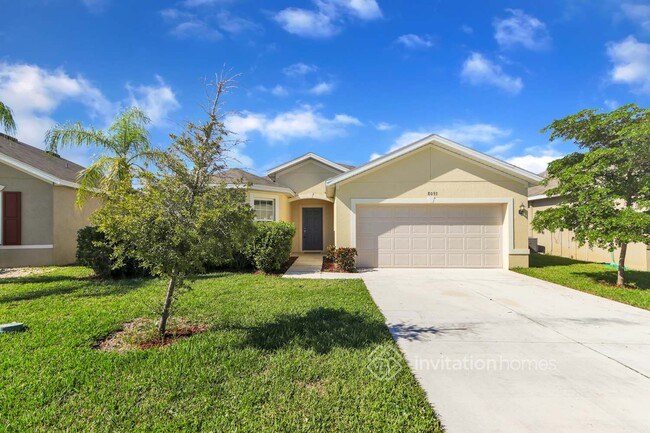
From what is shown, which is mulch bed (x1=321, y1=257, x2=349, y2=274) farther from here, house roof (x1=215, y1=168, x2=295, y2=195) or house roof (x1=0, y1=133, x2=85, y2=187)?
house roof (x1=0, y1=133, x2=85, y2=187)

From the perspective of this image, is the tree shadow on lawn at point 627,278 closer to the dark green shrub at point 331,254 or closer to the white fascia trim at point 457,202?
the white fascia trim at point 457,202

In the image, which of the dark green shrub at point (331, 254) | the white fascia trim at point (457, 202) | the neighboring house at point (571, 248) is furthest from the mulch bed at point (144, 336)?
the neighboring house at point (571, 248)

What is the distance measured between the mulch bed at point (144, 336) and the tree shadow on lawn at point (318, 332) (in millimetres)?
766

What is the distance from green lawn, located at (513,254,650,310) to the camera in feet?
23.3

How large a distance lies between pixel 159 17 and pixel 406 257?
10587 mm

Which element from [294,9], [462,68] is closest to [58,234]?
[294,9]

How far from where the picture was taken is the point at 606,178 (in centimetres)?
832

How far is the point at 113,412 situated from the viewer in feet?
8.77

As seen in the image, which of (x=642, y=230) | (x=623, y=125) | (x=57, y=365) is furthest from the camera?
(x=623, y=125)

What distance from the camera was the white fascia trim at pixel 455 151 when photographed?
34.7 feet

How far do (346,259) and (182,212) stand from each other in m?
7.03

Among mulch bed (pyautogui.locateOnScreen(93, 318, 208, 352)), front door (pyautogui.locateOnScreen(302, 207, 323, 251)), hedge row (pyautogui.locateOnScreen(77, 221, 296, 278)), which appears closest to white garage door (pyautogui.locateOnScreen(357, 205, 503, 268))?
hedge row (pyautogui.locateOnScreen(77, 221, 296, 278))

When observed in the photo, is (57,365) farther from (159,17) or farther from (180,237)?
(159,17)

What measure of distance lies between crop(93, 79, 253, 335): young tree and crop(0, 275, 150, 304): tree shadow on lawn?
3918 mm
